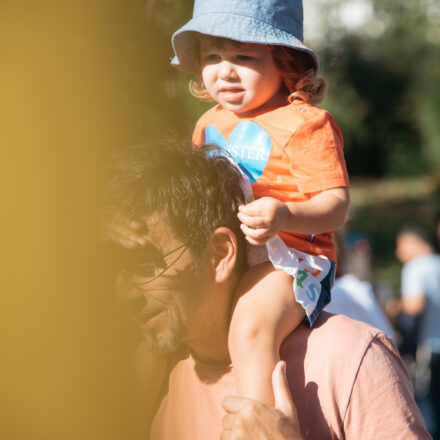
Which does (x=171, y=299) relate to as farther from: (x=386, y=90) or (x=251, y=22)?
(x=386, y=90)

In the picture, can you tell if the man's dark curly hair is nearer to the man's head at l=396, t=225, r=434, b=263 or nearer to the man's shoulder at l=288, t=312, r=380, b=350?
the man's shoulder at l=288, t=312, r=380, b=350

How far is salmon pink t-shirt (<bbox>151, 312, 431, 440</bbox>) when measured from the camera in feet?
6.09

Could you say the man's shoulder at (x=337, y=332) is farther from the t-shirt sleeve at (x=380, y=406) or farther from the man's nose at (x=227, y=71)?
the man's nose at (x=227, y=71)

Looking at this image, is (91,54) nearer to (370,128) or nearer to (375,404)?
(375,404)

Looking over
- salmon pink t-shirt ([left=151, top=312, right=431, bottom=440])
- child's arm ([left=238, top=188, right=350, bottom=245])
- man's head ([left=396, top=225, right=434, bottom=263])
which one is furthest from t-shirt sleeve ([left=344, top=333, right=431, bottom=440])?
man's head ([left=396, top=225, right=434, bottom=263])

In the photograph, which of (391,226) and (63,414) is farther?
(391,226)

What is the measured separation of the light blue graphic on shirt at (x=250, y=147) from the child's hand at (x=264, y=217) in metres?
0.25

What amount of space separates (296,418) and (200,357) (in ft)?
1.70

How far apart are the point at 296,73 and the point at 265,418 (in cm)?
105

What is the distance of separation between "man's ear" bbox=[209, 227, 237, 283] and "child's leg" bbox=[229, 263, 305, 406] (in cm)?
8

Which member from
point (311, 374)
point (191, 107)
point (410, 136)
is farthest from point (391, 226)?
point (311, 374)

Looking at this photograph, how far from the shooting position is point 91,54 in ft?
5.58

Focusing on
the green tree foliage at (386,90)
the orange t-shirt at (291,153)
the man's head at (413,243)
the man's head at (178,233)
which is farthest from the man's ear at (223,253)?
the green tree foliage at (386,90)

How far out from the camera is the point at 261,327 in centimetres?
186
